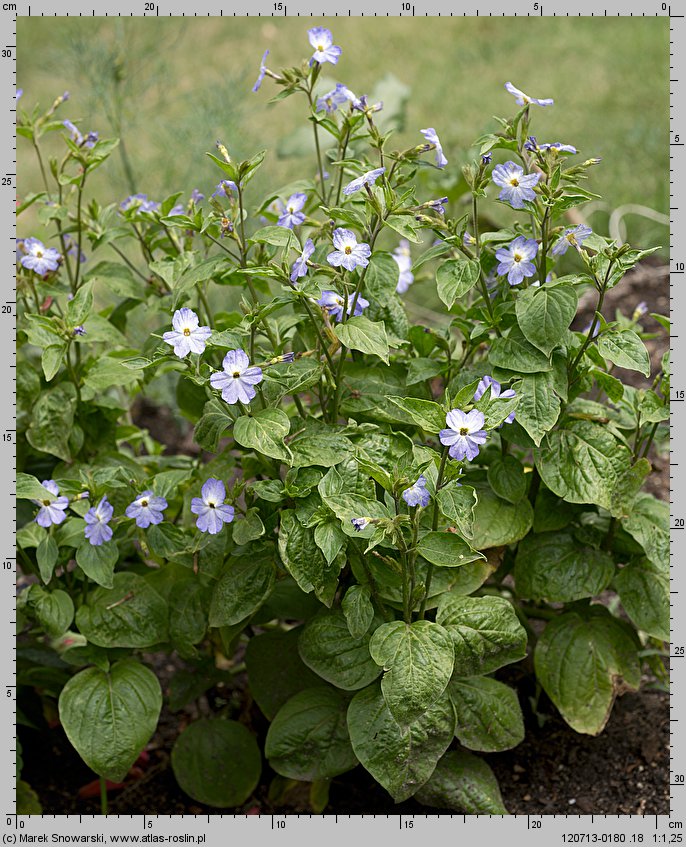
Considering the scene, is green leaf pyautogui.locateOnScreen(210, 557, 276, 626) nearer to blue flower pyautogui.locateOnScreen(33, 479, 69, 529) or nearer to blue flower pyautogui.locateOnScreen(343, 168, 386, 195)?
blue flower pyautogui.locateOnScreen(33, 479, 69, 529)

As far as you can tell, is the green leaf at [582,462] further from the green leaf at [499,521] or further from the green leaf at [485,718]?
the green leaf at [485,718]

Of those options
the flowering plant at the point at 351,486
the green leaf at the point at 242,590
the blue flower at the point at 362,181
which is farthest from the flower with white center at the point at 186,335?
the green leaf at the point at 242,590

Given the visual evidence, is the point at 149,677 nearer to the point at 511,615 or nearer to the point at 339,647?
the point at 339,647

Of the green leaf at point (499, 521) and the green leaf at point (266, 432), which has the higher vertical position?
the green leaf at point (266, 432)

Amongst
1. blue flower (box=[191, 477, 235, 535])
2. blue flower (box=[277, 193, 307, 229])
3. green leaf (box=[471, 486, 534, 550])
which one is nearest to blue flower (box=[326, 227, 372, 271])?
blue flower (box=[277, 193, 307, 229])

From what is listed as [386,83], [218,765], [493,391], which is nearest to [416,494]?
[493,391]

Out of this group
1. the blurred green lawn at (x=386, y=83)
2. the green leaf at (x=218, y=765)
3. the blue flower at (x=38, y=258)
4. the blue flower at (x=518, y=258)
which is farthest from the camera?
the blurred green lawn at (x=386, y=83)
